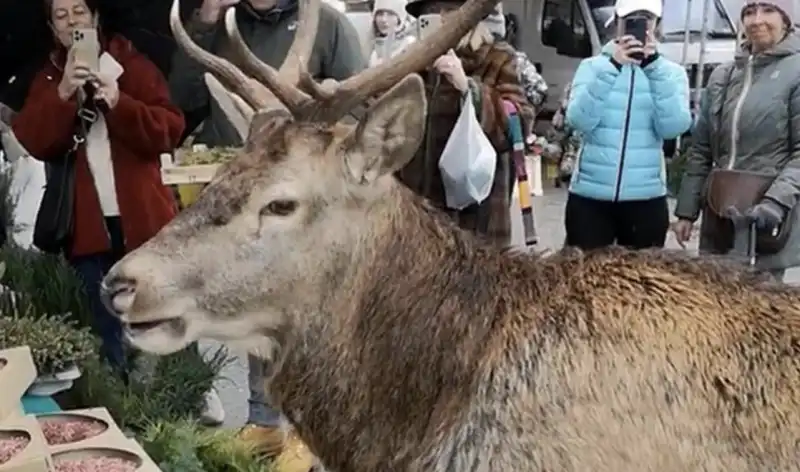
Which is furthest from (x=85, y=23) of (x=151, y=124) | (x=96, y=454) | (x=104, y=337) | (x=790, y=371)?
(x=790, y=371)

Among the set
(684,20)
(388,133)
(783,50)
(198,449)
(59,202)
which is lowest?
(684,20)

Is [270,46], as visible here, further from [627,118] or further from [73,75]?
[627,118]

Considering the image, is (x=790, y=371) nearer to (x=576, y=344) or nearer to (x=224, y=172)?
(x=576, y=344)

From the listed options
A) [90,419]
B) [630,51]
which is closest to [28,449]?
[90,419]

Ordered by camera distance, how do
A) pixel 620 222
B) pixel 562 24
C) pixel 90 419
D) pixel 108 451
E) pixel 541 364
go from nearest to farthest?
1. pixel 541 364
2. pixel 108 451
3. pixel 90 419
4. pixel 620 222
5. pixel 562 24

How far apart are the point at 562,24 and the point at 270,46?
9.92m

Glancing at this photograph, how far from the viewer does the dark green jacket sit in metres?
4.95

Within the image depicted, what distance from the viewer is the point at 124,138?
4789mm

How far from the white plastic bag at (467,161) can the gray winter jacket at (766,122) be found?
1.11 meters

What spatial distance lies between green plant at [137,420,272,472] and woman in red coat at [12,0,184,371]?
85cm

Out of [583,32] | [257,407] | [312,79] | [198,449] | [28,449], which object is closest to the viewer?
[312,79]

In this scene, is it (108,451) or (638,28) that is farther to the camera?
(638,28)

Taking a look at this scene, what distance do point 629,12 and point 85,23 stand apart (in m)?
2.33

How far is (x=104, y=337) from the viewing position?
5219 millimetres
